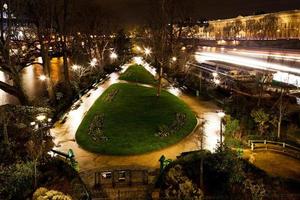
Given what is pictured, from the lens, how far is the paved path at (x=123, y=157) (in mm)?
17702

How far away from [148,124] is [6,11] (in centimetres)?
1159

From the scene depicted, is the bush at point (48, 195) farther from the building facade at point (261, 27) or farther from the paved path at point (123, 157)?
the building facade at point (261, 27)

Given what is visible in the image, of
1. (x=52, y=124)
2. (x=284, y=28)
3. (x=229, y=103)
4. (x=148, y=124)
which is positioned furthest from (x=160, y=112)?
(x=284, y=28)

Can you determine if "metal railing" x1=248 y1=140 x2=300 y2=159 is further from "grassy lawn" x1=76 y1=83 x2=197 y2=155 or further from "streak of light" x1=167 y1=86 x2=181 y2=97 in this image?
"streak of light" x1=167 y1=86 x2=181 y2=97

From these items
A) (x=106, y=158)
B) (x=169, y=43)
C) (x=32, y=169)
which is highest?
(x=169, y=43)

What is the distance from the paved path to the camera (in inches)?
697

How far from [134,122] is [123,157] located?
5.44 meters

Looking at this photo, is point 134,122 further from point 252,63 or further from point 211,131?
point 252,63

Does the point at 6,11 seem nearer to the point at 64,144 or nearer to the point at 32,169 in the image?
the point at 64,144

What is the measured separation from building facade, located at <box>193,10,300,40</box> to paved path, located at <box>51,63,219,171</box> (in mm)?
47801

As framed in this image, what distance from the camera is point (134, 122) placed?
934 inches

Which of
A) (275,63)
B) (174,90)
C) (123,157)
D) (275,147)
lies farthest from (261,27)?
(123,157)

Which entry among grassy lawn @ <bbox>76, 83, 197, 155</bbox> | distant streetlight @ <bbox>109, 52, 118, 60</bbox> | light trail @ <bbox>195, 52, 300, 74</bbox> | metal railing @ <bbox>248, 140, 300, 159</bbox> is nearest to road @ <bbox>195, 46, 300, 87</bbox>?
light trail @ <bbox>195, 52, 300, 74</bbox>

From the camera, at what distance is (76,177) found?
13.9 metres
